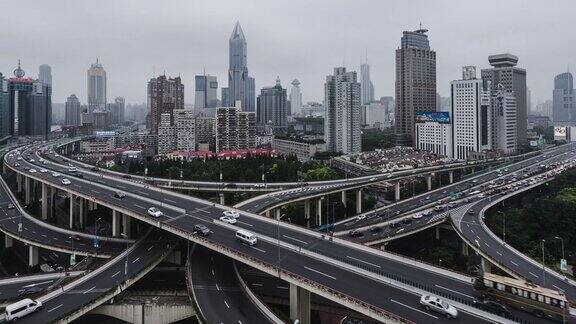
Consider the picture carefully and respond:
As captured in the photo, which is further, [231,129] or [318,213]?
[231,129]

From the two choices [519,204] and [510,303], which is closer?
[510,303]

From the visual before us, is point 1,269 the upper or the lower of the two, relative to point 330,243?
lower

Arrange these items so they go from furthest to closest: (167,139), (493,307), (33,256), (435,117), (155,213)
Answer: (167,139)
(435,117)
(33,256)
(155,213)
(493,307)

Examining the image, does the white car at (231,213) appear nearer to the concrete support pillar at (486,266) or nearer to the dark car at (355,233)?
the dark car at (355,233)

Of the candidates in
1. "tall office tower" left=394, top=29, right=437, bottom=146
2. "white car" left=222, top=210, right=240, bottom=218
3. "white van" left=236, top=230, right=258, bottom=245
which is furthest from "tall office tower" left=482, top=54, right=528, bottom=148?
"white van" left=236, top=230, right=258, bottom=245

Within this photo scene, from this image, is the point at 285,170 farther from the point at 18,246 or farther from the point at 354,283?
the point at 354,283

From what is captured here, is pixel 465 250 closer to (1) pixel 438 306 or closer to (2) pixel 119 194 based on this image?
(1) pixel 438 306

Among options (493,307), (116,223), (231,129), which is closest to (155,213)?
(116,223)

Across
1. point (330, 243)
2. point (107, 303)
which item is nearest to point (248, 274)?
point (330, 243)
